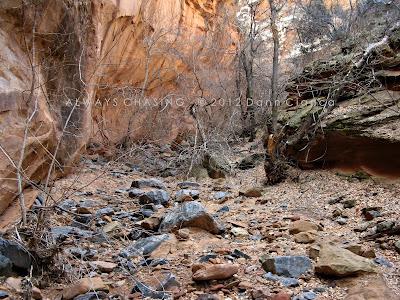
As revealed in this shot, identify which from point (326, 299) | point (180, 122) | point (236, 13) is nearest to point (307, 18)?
point (236, 13)

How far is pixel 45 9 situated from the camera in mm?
4840

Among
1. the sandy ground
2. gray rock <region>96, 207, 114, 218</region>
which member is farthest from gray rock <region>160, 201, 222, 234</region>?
gray rock <region>96, 207, 114, 218</region>

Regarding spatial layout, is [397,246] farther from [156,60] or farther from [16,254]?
[156,60]

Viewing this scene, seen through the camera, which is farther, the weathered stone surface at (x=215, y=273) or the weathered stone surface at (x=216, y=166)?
the weathered stone surface at (x=216, y=166)

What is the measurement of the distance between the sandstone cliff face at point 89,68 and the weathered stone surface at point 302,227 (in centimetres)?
196

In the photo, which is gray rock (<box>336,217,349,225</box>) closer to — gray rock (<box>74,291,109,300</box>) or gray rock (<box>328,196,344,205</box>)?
gray rock (<box>328,196,344,205</box>)

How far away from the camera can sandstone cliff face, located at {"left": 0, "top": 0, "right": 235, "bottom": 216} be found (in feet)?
12.2

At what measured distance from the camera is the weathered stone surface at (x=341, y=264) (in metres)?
2.38

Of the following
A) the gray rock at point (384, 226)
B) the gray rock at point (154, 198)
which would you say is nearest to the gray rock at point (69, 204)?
the gray rock at point (154, 198)

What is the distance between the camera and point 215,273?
244 centimetres

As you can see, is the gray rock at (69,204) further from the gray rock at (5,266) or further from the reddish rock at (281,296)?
the reddish rock at (281,296)

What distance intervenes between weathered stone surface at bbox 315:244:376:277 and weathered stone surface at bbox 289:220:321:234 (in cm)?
78

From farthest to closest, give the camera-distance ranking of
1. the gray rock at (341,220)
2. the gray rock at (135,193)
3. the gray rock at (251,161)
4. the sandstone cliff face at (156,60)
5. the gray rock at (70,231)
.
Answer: the sandstone cliff face at (156,60) < the gray rock at (251,161) < the gray rock at (135,193) < the gray rock at (341,220) < the gray rock at (70,231)

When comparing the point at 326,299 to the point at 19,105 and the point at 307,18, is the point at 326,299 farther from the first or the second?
the point at 307,18
